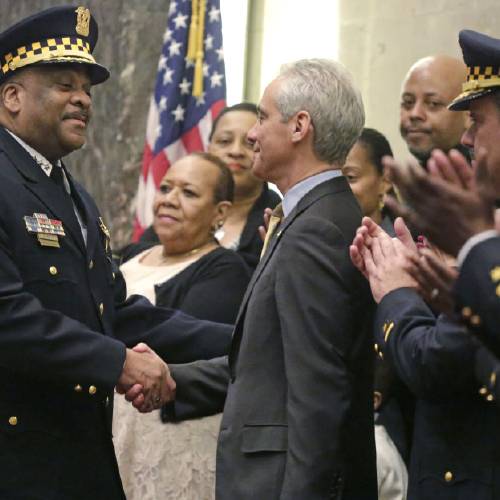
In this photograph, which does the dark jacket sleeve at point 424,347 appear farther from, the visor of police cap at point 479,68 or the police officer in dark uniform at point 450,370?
the visor of police cap at point 479,68

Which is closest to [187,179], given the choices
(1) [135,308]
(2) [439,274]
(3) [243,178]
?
(3) [243,178]

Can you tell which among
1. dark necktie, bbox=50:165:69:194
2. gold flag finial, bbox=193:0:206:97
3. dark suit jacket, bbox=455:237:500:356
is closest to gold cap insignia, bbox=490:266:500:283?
dark suit jacket, bbox=455:237:500:356

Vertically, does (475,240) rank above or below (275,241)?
above

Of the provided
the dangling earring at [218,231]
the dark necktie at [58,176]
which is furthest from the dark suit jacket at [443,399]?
the dangling earring at [218,231]

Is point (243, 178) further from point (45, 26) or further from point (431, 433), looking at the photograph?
point (431, 433)

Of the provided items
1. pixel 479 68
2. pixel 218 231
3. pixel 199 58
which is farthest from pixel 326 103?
pixel 199 58

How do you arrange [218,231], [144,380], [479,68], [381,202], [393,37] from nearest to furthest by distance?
[479,68] → [144,380] → [381,202] → [218,231] → [393,37]

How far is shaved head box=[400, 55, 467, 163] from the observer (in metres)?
4.78

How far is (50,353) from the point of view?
318 centimetres

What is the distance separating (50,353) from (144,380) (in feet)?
1.16

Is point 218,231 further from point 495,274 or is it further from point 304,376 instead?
point 495,274

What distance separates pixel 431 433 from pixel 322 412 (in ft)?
1.05

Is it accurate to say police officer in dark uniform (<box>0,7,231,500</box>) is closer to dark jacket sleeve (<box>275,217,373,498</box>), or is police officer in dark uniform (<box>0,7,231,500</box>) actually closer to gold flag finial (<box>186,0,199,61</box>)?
dark jacket sleeve (<box>275,217,373,498</box>)

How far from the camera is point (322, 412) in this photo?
10.5 ft
